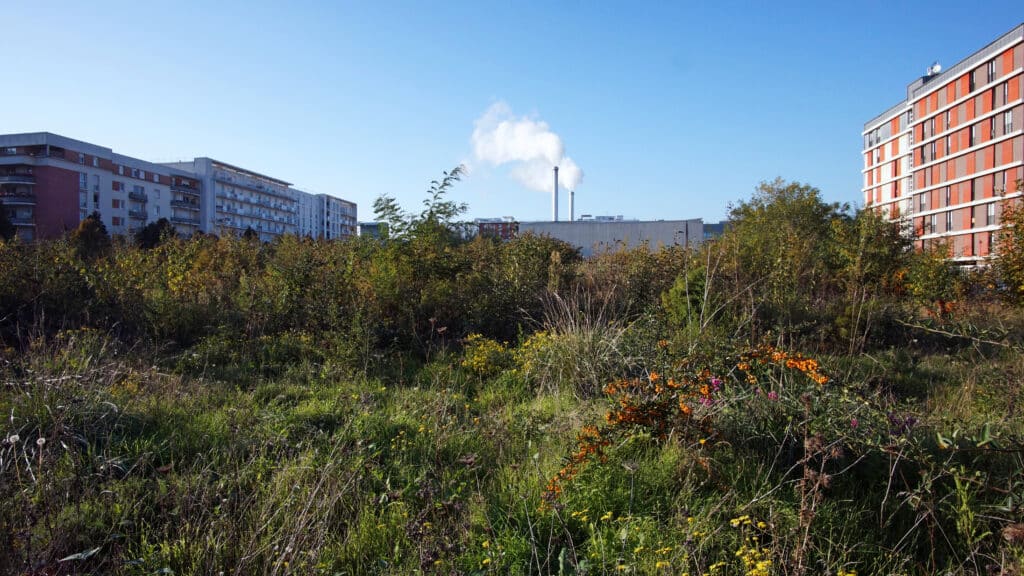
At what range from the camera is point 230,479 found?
10.1 ft

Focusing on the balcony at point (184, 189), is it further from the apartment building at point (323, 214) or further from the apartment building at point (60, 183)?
the apartment building at point (323, 214)

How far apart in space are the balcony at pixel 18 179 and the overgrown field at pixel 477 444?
207ft

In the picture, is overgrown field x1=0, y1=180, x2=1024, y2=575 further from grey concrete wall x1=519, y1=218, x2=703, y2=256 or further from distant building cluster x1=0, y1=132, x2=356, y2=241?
grey concrete wall x1=519, y1=218, x2=703, y2=256

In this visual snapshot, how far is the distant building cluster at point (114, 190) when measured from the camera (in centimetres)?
5722

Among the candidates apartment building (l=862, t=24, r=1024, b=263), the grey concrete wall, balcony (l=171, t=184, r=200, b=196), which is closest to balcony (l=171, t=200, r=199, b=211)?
balcony (l=171, t=184, r=200, b=196)

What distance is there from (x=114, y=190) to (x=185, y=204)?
12.7m

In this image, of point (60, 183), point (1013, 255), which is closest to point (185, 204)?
point (60, 183)

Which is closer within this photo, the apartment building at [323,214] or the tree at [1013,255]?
the tree at [1013,255]

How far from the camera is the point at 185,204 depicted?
77.8 metres

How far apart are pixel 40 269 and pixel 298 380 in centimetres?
410

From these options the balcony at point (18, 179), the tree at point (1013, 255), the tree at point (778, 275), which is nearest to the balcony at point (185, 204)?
the balcony at point (18, 179)

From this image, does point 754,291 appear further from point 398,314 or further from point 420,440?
point 420,440

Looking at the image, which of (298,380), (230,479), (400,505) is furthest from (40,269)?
(400,505)

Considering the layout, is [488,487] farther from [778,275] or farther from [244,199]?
[244,199]
